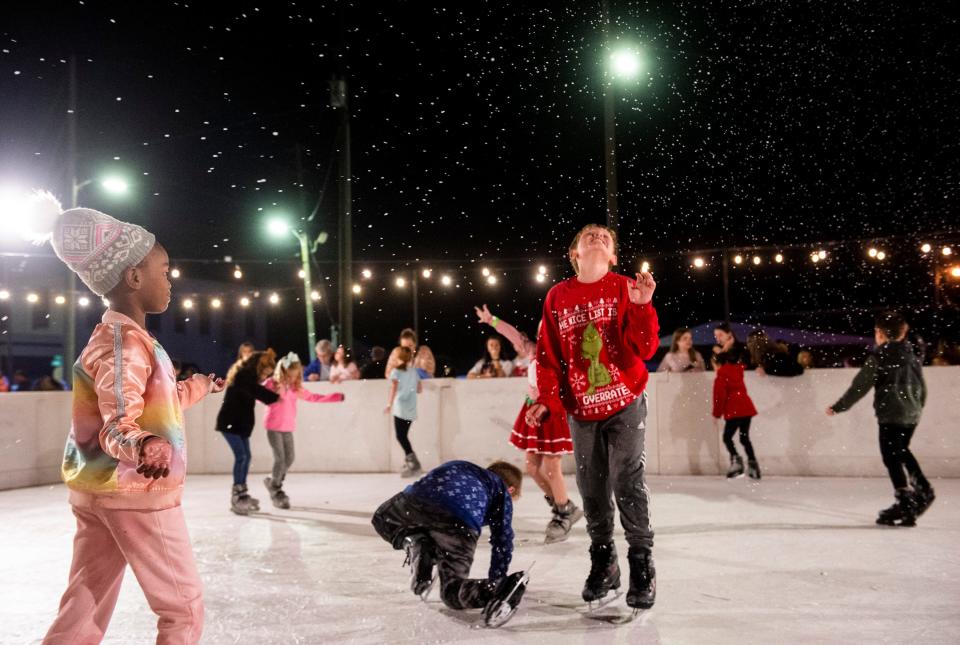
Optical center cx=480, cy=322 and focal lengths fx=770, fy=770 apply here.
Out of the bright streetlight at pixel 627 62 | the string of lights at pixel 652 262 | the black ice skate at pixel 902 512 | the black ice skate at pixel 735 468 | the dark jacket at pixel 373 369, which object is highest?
the bright streetlight at pixel 627 62

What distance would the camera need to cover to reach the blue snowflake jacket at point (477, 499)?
12.8 feet

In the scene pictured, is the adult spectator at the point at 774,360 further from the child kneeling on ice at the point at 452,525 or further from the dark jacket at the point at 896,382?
the child kneeling on ice at the point at 452,525

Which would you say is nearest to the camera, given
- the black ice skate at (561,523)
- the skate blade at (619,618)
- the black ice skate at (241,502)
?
the skate blade at (619,618)

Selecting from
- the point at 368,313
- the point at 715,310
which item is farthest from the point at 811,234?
the point at 368,313

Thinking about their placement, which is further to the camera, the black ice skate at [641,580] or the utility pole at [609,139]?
the utility pole at [609,139]

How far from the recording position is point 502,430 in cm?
1120

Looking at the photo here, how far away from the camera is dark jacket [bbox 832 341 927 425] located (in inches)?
242

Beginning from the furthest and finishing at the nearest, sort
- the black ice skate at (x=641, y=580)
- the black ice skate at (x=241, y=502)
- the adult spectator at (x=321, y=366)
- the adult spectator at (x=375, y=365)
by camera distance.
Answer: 1. the adult spectator at (x=375, y=365)
2. the adult spectator at (x=321, y=366)
3. the black ice skate at (x=241, y=502)
4. the black ice skate at (x=641, y=580)

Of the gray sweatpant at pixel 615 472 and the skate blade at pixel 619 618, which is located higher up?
the gray sweatpant at pixel 615 472

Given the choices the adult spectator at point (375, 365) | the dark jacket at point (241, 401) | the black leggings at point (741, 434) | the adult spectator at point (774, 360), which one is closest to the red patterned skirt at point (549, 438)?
the dark jacket at point (241, 401)

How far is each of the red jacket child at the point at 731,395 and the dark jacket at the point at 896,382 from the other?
306 centimetres

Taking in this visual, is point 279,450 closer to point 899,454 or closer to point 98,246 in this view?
point 899,454

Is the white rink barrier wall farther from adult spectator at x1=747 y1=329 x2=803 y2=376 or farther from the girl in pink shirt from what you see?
the girl in pink shirt

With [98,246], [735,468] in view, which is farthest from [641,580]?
[735,468]
